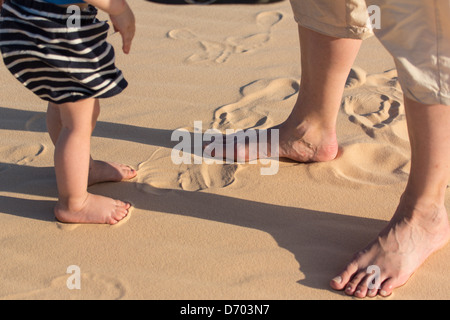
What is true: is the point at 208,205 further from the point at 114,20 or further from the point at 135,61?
the point at 135,61

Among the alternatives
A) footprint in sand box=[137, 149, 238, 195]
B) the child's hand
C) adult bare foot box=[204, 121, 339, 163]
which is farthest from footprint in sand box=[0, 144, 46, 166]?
the child's hand

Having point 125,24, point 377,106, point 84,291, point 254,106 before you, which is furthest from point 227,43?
point 84,291

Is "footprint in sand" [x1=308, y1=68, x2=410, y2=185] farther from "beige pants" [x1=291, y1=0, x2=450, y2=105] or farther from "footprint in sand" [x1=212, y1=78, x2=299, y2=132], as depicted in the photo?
"beige pants" [x1=291, y1=0, x2=450, y2=105]

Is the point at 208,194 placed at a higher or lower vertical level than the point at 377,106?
lower

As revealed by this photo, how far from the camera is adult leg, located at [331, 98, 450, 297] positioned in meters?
1.73

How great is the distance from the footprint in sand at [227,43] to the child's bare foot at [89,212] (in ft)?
4.31

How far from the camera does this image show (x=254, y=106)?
2.74 metres

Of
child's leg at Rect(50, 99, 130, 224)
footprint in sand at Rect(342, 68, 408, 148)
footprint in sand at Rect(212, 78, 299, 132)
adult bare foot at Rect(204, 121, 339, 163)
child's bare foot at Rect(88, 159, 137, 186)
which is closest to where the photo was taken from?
child's leg at Rect(50, 99, 130, 224)

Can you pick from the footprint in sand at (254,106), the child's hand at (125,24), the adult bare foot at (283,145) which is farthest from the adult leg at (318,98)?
the child's hand at (125,24)

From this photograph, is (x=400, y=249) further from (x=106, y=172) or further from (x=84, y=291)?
(x=106, y=172)

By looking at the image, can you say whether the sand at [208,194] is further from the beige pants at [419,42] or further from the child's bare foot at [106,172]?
the beige pants at [419,42]

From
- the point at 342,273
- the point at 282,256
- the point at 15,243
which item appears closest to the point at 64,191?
the point at 15,243

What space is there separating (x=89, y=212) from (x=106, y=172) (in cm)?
24
